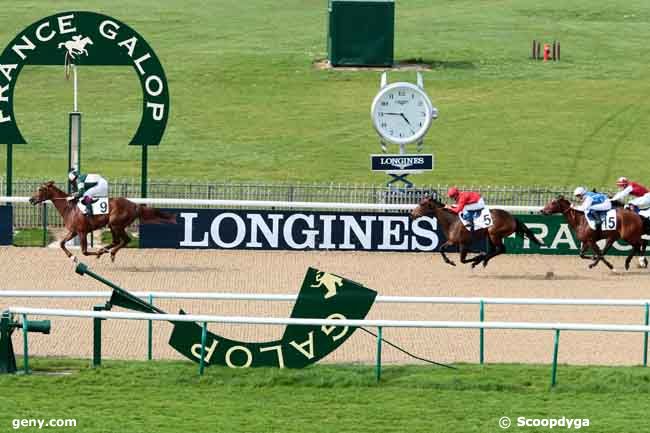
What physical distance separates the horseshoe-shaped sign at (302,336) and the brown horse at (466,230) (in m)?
9.29

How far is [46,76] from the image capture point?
49.1 metres

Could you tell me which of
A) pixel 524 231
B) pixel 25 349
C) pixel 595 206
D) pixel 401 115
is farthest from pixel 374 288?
pixel 25 349

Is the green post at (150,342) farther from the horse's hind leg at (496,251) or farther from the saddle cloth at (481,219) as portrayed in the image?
the horse's hind leg at (496,251)

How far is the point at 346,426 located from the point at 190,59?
36448mm

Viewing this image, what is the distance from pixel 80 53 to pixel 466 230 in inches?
314

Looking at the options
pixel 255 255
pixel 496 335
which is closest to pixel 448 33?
pixel 255 255

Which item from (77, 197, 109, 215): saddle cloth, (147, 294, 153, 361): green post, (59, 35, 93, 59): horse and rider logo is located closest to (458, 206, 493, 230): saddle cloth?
(77, 197, 109, 215): saddle cloth

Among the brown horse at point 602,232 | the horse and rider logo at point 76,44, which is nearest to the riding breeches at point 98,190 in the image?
the horse and rider logo at point 76,44

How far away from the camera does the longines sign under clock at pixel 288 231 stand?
88.1 feet

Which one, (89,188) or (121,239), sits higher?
(89,188)

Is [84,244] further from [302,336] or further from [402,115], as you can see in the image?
[302,336]

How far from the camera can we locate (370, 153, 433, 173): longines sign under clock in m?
28.6

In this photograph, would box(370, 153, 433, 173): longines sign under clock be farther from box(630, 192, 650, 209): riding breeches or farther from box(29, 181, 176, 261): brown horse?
box(29, 181, 176, 261): brown horse

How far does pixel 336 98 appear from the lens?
45.1 metres
